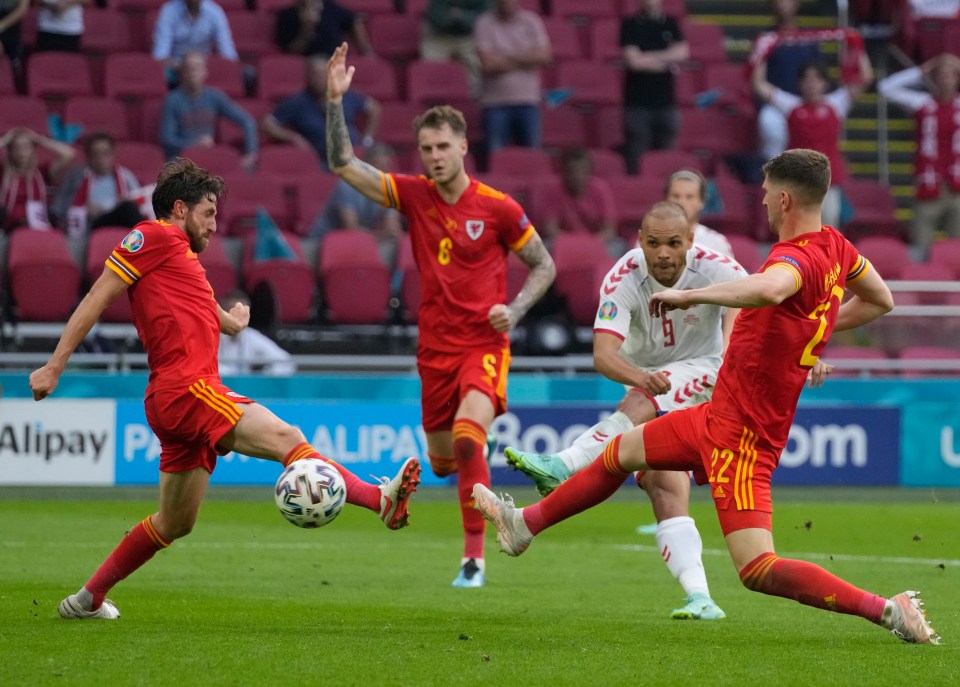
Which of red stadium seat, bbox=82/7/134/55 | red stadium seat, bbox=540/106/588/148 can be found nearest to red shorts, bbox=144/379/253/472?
red stadium seat, bbox=82/7/134/55

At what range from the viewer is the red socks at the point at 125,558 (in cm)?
682

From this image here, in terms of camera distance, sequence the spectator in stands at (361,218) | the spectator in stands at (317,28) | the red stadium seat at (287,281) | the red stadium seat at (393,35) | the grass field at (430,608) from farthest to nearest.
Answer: the red stadium seat at (393,35) < the spectator in stands at (317,28) < the spectator in stands at (361,218) < the red stadium seat at (287,281) < the grass field at (430,608)

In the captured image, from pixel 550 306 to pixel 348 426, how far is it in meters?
2.61

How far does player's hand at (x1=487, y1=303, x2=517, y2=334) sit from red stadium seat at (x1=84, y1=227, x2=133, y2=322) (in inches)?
280

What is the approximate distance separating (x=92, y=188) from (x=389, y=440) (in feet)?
14.6

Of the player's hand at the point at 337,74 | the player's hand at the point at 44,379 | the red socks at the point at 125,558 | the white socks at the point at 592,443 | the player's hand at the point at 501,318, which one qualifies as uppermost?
the player's hand at the point at 337,74

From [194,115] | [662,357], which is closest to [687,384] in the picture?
[662,357]

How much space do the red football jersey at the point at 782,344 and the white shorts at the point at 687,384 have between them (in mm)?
1387

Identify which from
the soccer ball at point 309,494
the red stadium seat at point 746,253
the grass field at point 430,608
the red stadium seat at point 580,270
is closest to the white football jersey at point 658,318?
the grass field at point 430,608

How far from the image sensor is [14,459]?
44.4 feet

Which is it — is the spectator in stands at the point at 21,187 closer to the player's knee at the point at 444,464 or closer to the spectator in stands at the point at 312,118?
the spectator in stands at the point at 312,118

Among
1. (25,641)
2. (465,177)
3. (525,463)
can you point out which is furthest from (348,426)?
(25,641)

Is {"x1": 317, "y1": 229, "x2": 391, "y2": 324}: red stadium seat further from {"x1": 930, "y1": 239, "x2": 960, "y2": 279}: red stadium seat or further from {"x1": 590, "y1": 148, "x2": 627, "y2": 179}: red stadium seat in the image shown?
{"x1": 930, "y1": 239, "x2": 960, "y2": 279}: red stadium seat

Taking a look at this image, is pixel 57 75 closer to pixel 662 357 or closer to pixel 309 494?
pixel 662 357
